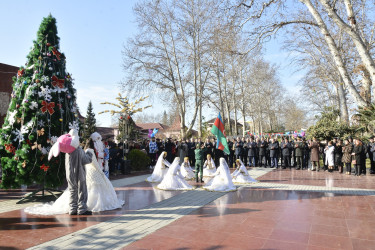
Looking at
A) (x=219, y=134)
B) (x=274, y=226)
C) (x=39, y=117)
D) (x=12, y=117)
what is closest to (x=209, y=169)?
(x=219, y=134)

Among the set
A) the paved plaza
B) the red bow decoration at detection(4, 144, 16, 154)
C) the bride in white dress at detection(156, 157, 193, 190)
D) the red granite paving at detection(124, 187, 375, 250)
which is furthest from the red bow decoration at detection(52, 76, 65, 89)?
the red granite paving at detection(124, 187, 375, 250)

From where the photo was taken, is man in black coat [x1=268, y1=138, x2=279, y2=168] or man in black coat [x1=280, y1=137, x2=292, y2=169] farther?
man in black coat [x1=268, y1=138, x2=279, y2=168]

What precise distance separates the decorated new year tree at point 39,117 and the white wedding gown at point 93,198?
3.55ft

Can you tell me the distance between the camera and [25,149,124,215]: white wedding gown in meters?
6.50

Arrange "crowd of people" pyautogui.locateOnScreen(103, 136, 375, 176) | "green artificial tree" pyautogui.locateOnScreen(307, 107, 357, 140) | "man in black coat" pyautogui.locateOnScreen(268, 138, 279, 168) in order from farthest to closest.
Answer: "green artificial tree" pyautogui.locateOnScreen(307, 107, 357, 140)
"man in black coat" pyautogui.locateOnScreen(268, 138, 279, 168)
"crowd of people" pyautogui.locateOnScreen(103, 136, 375, 176)

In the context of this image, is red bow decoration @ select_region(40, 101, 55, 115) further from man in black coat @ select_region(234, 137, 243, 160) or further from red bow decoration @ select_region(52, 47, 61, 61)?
man in black coat @ select_region(234, 137, 243, 160)

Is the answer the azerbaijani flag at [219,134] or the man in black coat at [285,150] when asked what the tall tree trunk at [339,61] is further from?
the man in black coat at [285,150]

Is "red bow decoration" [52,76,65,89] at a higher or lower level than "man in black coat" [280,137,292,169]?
higher

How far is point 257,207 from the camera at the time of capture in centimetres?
713

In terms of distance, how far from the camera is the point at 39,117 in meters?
7.46

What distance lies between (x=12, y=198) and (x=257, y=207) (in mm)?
7460

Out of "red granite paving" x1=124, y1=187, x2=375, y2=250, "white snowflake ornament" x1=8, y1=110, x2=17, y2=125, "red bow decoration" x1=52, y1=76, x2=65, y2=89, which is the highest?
"red bow decoration" x1=52, y1=76, x2=65, y2=89

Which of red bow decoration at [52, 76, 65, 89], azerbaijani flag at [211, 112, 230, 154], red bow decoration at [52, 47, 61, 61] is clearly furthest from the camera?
azerbaijani flag at [211, 112, 230, 154]

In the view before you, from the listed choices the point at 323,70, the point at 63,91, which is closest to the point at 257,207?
the point at 63,91
